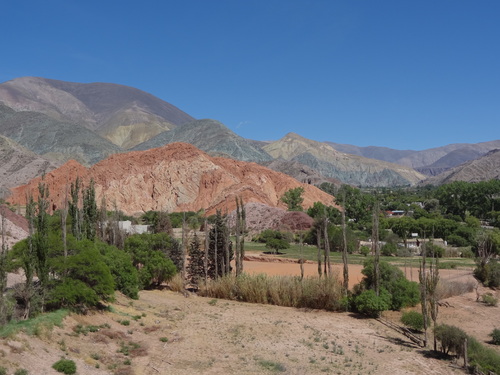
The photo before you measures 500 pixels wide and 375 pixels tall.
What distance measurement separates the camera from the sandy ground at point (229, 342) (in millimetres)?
13992

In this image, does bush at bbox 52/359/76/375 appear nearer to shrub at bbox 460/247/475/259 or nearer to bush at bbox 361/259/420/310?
bush at bbox 361/259/420/310

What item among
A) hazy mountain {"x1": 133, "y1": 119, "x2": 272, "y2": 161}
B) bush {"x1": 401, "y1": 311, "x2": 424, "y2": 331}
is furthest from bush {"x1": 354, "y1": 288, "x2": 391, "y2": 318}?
hazy mountain {"x1": 133, "y1": 119, "x2": 272, "y2": 161}

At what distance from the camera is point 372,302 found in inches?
835

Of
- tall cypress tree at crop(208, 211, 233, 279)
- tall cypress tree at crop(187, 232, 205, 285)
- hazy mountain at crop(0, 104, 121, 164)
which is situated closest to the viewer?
tall cypress tree at crop(208, 211, 233, 279)

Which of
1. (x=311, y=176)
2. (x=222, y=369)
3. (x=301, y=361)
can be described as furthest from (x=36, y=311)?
(x=311, y=176)

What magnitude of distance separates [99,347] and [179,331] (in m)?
4.16

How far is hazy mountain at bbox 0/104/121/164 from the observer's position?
160 metres

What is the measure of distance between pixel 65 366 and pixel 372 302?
552 inches

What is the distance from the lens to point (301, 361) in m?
15.3

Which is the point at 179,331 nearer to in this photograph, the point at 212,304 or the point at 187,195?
the point at 212,304

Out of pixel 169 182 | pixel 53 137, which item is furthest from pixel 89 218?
pixel 53 137

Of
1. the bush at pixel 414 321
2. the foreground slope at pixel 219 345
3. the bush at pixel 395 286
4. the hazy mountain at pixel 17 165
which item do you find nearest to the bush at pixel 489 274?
the bush at pixel 395 286

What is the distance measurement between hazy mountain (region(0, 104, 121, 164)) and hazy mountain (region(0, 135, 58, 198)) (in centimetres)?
3809

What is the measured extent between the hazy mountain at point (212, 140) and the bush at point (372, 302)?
417ft
